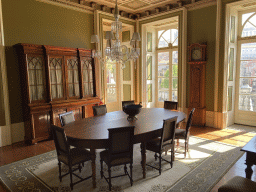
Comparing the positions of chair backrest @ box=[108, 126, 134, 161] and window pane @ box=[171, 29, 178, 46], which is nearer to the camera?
chair backrest @ box=[108, 126, 134, 161]

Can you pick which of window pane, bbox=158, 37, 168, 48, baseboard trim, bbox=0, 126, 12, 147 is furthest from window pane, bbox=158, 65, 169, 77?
baseboard trim, bbox=0, 126, 12, 147

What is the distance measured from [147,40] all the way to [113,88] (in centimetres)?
209

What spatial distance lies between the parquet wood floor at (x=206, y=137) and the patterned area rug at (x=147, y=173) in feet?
0.43

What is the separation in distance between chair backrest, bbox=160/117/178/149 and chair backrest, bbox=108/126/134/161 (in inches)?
22.6

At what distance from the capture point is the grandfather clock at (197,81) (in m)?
5.61

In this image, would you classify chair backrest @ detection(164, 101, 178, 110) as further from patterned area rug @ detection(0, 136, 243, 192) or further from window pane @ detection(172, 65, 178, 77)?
window pane @ detection(172, 65, 178, 77)

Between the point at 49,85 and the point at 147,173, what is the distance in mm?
3029

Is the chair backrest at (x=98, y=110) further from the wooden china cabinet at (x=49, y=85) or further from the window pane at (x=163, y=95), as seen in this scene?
the window pane at (x=163, y=95)

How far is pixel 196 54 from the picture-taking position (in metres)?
5.70

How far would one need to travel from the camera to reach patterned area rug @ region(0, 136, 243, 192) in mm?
2812

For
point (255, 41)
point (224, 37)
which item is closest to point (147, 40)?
point (224, 37)

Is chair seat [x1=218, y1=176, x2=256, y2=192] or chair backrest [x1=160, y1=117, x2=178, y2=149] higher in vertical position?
chair backrest [x1=160, y1=117, x2=178, y2=149]

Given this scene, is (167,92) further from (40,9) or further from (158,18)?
(40,9)

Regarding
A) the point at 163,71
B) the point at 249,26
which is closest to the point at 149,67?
the point at 163,71
